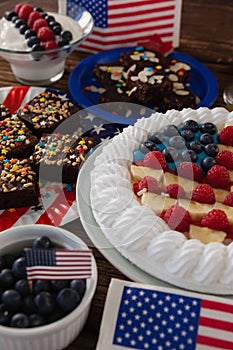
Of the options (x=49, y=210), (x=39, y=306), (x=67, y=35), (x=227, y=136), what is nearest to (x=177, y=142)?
(x=227, y=136)

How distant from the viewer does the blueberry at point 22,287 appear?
1343mm

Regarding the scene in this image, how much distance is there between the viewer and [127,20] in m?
2.43

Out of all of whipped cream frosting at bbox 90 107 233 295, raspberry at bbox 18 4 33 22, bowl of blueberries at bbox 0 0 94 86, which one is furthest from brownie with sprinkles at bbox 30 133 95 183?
raspberry at bbox 18 4 33 22

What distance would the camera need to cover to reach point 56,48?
2184mm

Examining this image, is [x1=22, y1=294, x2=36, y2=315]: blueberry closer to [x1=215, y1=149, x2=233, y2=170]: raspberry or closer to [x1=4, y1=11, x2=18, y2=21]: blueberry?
[x1=215, y1=149, x2=233, y2=170]: raspberry

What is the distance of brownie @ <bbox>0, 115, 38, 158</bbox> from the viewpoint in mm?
1943

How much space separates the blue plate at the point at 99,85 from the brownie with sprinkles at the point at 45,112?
72 mm

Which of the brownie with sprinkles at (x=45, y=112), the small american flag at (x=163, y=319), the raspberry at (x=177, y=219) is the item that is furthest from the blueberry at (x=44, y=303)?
the brownie with sprinkles at (x=45, y=112)

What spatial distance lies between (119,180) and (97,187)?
62mm

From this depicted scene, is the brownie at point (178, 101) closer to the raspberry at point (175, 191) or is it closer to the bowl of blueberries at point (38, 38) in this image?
the bowl of blueberries at point (38, 38)

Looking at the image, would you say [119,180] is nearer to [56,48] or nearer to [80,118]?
[80,118]

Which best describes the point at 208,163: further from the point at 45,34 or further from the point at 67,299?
the point at 45,34

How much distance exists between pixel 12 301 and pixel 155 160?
567mm

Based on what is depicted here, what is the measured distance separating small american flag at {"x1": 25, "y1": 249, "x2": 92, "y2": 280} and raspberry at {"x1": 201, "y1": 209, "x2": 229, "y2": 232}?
310 millimetres
